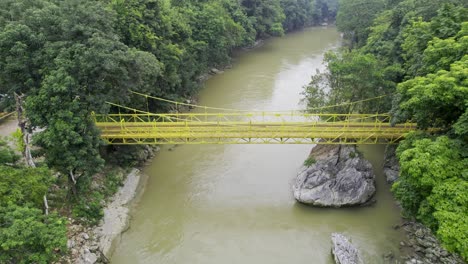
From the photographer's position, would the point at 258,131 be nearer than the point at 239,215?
No

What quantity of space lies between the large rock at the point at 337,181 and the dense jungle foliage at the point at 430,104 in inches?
122

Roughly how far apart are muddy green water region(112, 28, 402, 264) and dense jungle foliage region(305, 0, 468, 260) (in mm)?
3137

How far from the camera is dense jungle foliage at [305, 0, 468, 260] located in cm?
1001

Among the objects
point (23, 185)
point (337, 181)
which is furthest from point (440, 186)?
point (23, 185)

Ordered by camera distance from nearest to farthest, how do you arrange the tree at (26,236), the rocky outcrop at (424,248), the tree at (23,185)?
the tree at (26,236)
the tree at (23,185)
the rocky outcrop at (424,248)

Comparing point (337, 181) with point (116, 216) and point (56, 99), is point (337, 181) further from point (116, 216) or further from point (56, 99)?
point (56, 99)

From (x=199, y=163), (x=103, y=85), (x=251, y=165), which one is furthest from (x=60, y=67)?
(x=251, y=165)

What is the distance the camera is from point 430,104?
11531mm

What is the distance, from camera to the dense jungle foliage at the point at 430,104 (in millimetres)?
10008

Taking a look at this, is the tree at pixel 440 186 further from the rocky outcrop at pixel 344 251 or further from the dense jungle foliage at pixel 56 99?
the dense jungle foliage at pixel 56 99

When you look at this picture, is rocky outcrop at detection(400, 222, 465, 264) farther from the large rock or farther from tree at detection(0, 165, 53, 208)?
tree at detection(0, 165, 53, 208)

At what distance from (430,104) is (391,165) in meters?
6.71

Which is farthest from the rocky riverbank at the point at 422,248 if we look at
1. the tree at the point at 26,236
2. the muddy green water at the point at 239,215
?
the tree at the point at 26,236

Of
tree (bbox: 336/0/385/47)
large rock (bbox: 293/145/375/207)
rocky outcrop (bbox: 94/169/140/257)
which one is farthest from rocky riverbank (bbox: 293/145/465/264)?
tree (bbox: 336/0/385/47)
